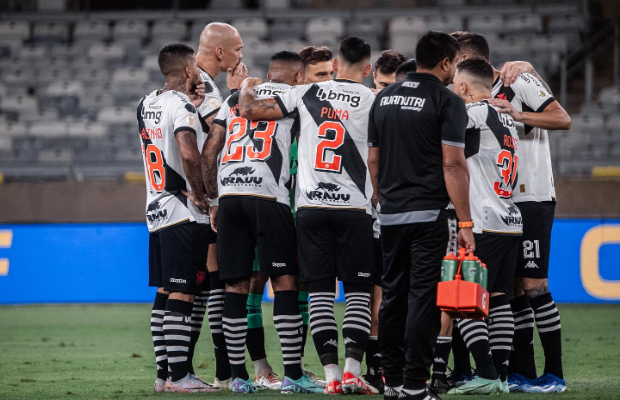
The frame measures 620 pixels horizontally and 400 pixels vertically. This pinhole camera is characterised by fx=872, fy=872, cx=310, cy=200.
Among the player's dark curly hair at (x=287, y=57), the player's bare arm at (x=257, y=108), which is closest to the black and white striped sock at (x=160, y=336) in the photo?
the player's bare arm at (x=257, y=108)

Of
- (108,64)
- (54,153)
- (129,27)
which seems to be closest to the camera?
(54,153)

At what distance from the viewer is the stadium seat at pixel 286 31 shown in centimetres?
1994

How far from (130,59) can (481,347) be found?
1488 centimetres

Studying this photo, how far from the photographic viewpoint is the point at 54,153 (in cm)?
1522

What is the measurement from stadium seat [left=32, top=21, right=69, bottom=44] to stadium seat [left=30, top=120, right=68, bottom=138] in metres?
4.74

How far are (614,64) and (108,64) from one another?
35.1 feet

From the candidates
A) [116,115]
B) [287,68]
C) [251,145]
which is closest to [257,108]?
[251,145]

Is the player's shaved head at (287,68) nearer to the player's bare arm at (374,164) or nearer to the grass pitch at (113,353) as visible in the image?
the player's bare arm at (374,164)

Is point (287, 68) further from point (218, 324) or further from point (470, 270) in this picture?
point (470, 270)

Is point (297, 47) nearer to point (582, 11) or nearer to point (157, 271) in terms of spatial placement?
point (582, 11)

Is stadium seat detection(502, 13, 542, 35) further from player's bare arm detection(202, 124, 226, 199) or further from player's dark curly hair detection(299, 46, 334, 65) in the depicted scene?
player's bare arm detection(202, 124, 226, 199)

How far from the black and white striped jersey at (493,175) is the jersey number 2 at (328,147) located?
36.7 inches

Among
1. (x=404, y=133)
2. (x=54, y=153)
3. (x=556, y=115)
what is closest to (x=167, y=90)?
(x=404, y=133)

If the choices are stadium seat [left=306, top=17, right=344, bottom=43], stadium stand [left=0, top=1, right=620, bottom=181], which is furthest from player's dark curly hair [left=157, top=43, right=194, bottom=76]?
stadium seat [left=306, top=17, right=344, bottom=43]
